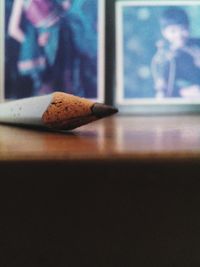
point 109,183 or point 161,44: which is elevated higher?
point 161,44

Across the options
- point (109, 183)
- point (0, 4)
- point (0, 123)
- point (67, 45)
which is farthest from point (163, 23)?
point (109, 183)

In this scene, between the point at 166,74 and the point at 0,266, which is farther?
the point at 166,74

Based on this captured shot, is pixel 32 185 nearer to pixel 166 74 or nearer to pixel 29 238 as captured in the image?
pixel 29 238

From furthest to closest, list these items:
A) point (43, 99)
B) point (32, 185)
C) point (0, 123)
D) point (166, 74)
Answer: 1. point (166, 74)
2. point (0, 123)
3. point (43, 99)
4. point (32, 185)

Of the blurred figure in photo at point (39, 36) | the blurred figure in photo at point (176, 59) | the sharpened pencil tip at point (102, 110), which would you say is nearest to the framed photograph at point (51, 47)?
the blurred figure in photo at point (39, 36)

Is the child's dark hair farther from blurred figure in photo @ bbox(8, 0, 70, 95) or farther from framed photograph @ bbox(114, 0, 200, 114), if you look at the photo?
blurred figure in photo @ bbox(8, 0, 70, 95)

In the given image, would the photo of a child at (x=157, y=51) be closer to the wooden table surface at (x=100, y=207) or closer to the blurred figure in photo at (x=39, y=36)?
the blurred figure in photo at (x=39, y=36)

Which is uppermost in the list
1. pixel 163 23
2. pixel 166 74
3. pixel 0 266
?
pixel 163 23

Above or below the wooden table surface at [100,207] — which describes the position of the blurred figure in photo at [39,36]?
above
